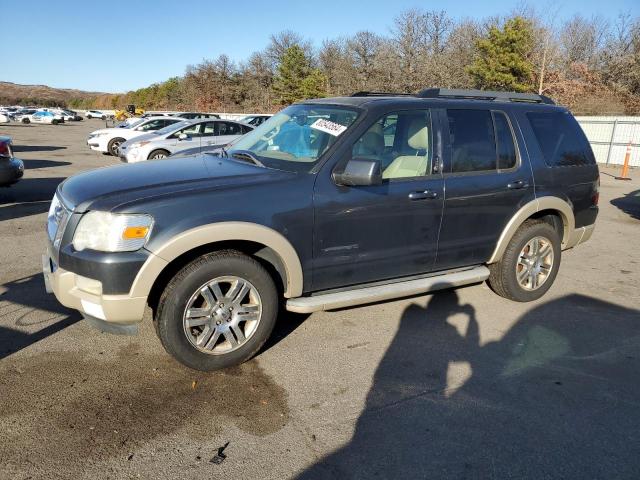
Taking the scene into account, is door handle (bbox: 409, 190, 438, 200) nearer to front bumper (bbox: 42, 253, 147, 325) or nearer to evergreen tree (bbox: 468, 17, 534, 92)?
front bumper (bbox: 42, 253, 147, 325)

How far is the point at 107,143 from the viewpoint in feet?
59.6

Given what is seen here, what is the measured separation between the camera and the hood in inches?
125

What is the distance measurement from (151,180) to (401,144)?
203 cm

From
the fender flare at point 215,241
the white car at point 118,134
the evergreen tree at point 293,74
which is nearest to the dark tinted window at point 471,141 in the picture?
the fender flare at point 215,241

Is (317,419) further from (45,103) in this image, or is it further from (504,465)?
(45,103)

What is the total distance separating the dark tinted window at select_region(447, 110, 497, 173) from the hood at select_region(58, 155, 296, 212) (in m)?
1.58

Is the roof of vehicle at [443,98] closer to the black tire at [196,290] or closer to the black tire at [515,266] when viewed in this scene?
the black tire at [515,266]

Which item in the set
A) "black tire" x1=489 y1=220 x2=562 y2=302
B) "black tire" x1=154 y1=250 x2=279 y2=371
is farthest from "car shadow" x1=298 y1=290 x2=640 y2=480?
"black tire" x1=154 y1=250 x2=279 y2=371

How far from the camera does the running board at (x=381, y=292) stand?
3.63m

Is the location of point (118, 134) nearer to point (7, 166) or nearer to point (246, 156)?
point (7, 166)

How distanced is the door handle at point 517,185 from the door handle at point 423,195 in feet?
2.93

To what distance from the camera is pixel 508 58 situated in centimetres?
3484

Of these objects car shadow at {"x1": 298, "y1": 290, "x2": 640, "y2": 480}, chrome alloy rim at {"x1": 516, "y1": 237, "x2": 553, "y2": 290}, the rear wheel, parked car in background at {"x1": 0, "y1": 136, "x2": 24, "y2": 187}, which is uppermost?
parked car in background at {"x1": 0, "y1": 136, "x2": 24, "y2": 187}

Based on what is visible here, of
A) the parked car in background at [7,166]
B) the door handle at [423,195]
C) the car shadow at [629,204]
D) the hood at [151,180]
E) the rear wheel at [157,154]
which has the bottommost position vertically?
the car shadow at [629,204]
